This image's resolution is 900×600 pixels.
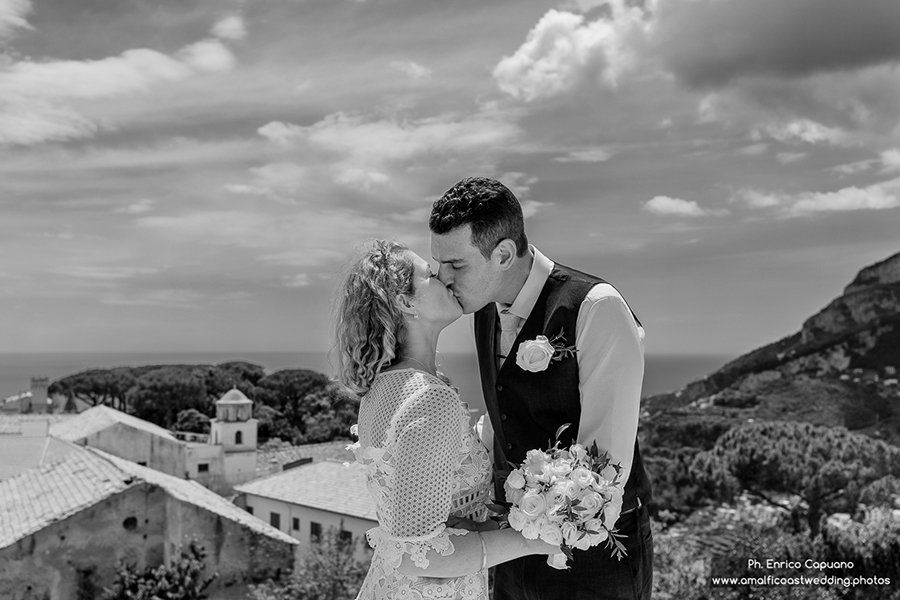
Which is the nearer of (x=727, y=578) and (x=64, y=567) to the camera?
(x=727, y=578)

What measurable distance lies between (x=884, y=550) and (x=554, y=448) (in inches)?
430

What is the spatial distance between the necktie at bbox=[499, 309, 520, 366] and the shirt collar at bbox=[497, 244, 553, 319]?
2.6 inches

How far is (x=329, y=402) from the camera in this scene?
57.1 m

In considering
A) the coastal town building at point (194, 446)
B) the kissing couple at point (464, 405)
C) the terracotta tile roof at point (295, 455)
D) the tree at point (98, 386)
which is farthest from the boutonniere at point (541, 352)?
the tree at point (98, 386)

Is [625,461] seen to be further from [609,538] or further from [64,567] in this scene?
[64,567]

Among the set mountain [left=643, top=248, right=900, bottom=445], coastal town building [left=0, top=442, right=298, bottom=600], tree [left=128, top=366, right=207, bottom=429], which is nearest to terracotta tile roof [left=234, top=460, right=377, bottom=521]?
coastal town building [left=0, top=442, right=298, bottom=600]

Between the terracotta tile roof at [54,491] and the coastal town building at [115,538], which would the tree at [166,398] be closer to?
the terracotta tile roof at [54,491]

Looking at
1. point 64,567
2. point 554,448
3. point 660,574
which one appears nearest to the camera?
point 554,448

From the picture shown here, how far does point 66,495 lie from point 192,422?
35996mm

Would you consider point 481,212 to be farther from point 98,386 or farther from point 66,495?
point 98,386

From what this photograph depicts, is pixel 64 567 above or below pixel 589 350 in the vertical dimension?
below

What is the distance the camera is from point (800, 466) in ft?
57.8

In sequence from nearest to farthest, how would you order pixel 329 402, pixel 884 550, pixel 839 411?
pixel 884 550 < pixel 839 411 < pixel 329 402

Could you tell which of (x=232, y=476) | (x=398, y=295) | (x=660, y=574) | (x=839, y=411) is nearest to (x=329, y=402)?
(x=232, y=476)
